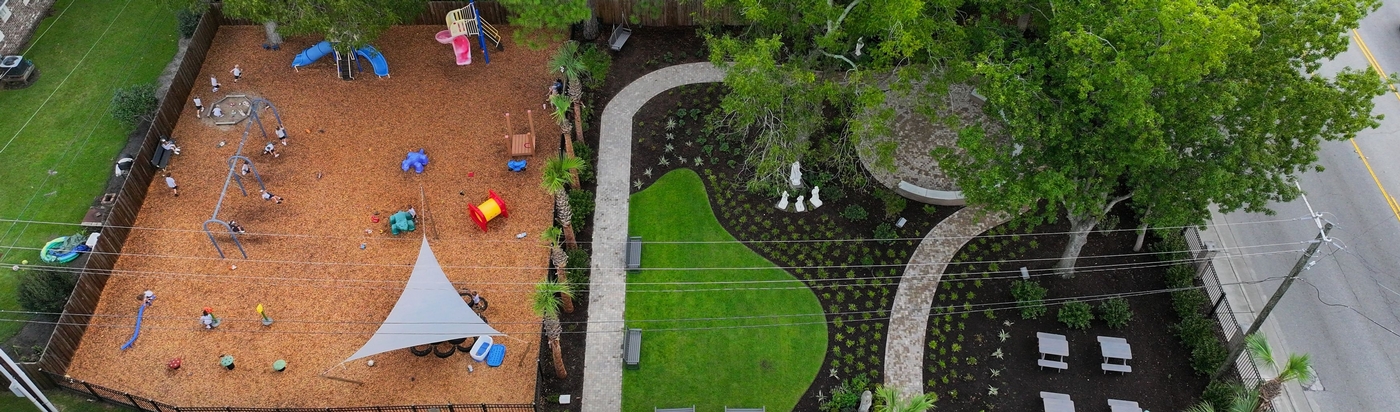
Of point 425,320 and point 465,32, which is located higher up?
point 465,32

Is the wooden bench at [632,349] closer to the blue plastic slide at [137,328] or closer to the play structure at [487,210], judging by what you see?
the play structure at [487,210]

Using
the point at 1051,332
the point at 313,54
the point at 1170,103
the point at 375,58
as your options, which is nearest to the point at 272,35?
the point at 313,54

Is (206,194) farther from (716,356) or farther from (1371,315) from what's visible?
(1371,315)

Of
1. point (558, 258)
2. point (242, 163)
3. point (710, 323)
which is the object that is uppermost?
point (242, 163)

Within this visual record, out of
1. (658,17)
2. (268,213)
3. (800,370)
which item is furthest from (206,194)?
(800,370)

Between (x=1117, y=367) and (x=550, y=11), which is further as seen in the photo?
(x=550, y=11)

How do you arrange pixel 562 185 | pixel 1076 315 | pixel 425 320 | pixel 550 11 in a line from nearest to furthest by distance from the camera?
pixel 425 320, pixel 562 185, pixel 1076 315, pixel 550 11

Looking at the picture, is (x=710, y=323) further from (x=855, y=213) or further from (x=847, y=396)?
(x=855, y=213)

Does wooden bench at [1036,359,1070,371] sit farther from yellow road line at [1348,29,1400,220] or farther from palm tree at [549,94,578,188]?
palm tree at [549,94,578,188]
